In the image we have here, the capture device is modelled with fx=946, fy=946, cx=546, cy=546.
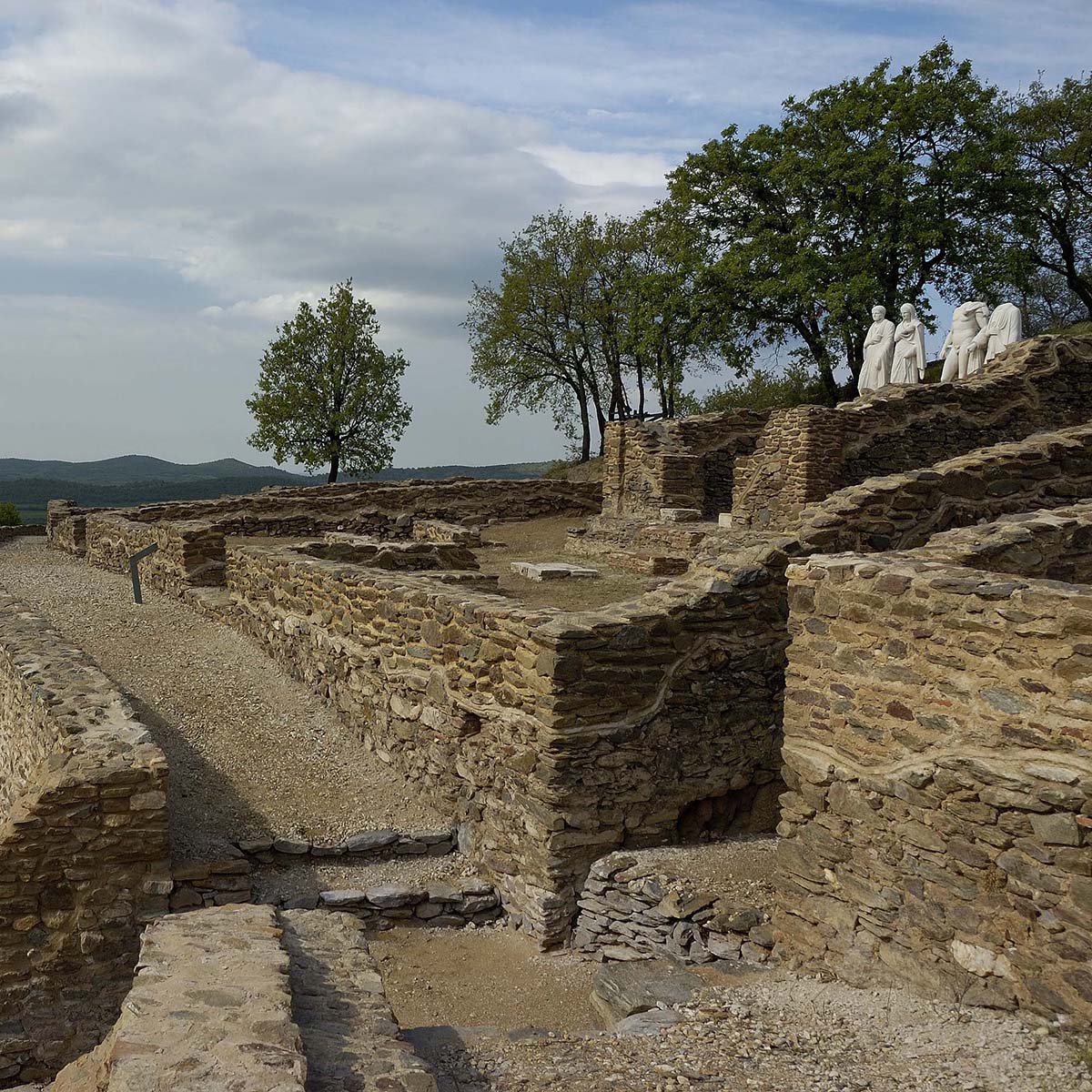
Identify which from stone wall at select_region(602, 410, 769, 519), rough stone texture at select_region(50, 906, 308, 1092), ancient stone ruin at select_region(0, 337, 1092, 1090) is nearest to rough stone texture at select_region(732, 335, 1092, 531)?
stone wall at select_region(602, 410, 769, 519)

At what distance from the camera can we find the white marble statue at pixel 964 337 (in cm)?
1786

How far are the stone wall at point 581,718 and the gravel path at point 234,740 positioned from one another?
67 cm

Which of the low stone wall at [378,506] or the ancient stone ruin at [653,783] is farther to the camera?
the low stone wall at [378,506]

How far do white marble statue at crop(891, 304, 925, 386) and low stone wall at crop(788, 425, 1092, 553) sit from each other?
10053 millimetres

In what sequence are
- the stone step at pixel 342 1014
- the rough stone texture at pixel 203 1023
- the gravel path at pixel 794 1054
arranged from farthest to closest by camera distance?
1. the gravel path at pixel 794 1054
2. the stone step at pixel 342 1014
3. the rough stone texture at pixel 203 1023

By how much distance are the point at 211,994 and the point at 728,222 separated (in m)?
28.5

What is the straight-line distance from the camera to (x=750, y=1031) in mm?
4355

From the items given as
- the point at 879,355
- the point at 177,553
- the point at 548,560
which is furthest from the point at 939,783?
the point at 879,355

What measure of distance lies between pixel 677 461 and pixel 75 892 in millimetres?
14639

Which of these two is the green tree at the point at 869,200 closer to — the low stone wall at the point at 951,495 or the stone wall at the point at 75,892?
the low stone wall at the point at 951,495

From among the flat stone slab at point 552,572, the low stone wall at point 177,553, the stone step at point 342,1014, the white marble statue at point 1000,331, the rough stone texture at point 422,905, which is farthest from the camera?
the white marble statue at point 1000,331

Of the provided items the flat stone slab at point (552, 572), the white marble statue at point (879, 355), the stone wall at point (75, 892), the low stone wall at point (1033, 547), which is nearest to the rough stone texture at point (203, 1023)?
the stone wall at point (75, 892)

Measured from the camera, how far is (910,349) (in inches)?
715

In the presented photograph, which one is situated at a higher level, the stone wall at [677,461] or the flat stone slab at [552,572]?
the stone wall at [677,461]
